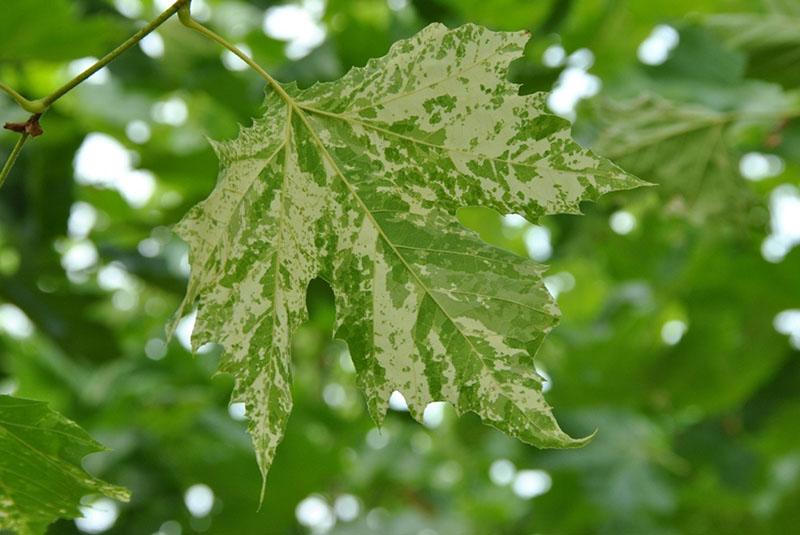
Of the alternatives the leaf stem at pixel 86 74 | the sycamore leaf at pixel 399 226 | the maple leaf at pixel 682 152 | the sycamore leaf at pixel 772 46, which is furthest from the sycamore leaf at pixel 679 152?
the leaf stem at pixel 86 74

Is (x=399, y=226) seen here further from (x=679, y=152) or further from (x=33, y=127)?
(x=679, y=152)

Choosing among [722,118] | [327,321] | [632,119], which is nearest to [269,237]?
[632,119]

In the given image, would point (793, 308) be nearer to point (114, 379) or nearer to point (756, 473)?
point (756, 473)

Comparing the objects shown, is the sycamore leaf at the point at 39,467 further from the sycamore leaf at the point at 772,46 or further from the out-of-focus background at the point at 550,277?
the sycamore leaf at the point at 772,46

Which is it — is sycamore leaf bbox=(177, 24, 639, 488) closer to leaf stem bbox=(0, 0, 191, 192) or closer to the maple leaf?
leaf stem bbox=(0, 0, 191, 192)

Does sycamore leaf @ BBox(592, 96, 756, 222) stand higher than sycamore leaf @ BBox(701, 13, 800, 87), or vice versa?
sycamore leaf @ BBox(701, 13, 800, 87)

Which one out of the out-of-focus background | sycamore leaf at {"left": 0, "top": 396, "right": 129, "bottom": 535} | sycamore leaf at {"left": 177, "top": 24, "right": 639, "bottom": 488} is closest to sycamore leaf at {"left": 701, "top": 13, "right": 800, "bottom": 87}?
the out-of-focus background
